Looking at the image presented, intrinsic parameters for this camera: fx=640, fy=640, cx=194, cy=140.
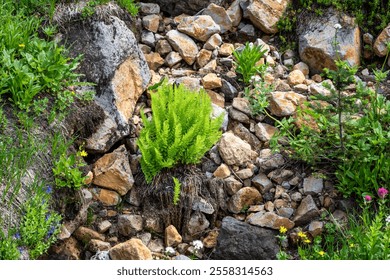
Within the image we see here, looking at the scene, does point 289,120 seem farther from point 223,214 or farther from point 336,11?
point 336,11

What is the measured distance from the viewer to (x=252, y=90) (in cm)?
691

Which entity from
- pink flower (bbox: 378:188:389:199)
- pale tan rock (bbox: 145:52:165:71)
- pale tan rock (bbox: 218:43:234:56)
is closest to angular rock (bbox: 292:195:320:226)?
pink flower (bbox: 378:188:389:199)

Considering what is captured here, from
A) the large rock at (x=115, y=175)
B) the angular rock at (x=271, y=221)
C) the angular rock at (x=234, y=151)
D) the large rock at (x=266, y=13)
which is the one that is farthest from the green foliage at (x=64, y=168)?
the large rock at (x=266, y=13)

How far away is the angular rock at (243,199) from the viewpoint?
6113mm

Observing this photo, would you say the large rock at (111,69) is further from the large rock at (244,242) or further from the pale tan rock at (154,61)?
the large rock at (244,242)

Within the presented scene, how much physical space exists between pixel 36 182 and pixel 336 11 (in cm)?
420

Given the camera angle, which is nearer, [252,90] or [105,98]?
[105,98]

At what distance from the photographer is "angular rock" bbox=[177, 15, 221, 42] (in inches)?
293

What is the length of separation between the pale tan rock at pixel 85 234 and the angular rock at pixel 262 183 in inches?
62.0

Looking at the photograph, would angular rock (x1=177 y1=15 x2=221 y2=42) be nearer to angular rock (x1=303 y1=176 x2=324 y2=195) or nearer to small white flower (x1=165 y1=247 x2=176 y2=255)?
angular rock (x1=303 y1=176 x2=324 y2=195)

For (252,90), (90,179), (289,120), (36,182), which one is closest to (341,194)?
(289,120)

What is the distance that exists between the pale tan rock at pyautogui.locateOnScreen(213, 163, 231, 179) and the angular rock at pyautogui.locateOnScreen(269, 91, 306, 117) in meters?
0.88

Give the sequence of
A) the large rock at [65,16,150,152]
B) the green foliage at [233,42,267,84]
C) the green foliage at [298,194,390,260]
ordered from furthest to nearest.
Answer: the green foliage at [233,42,267,84] → the large rock at [65,16,150,152] → the green foliage at [298,194,390,260]

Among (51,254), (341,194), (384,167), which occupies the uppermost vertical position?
(384,167)
